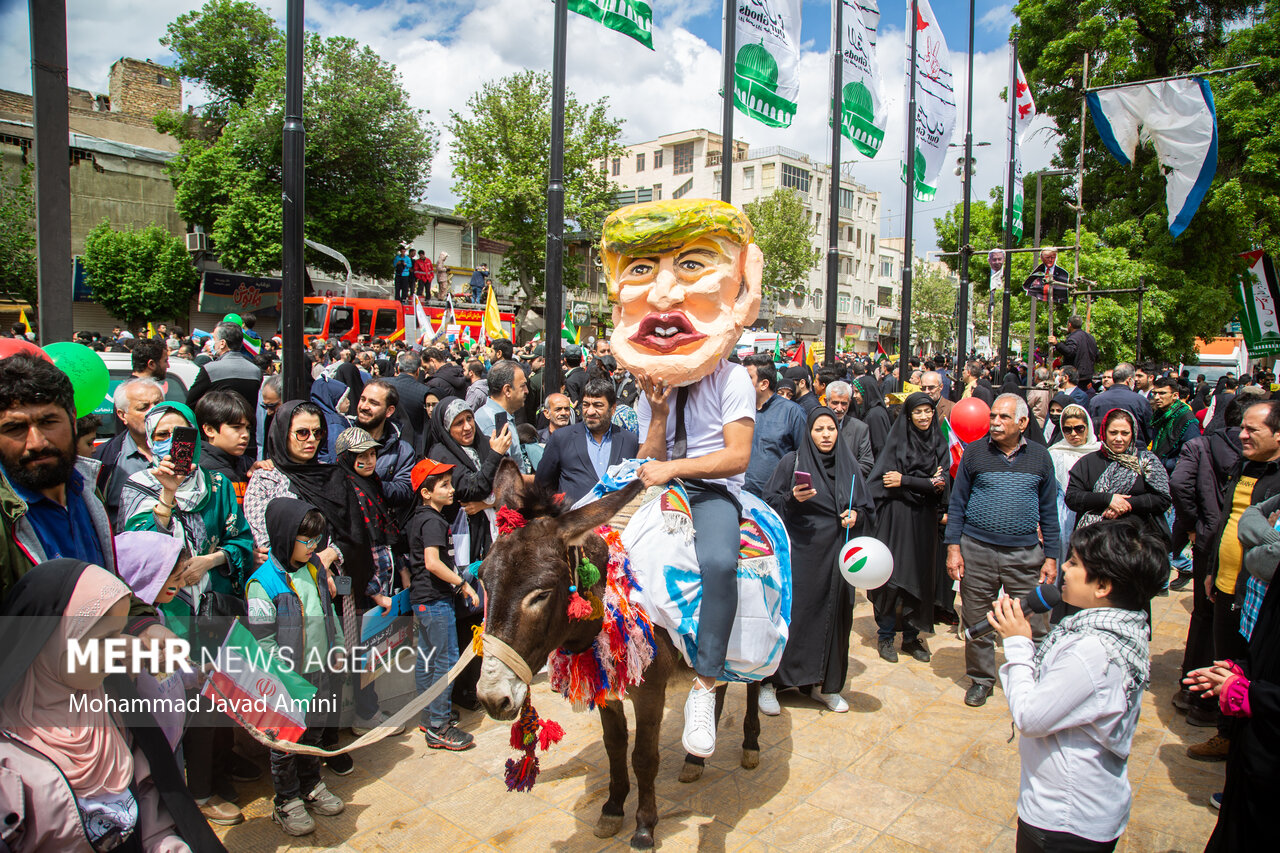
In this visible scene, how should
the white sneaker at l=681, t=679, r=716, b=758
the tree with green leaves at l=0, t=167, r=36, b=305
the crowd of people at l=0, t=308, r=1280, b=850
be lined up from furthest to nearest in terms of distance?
the tree with green leaves at l=0, t=167, r=36, b=305
the white sneaker at l=681, t=679, r=716, b=758
the crowd of people at l=0, t=308, r=1280, b=850

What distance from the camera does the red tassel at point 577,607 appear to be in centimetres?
297

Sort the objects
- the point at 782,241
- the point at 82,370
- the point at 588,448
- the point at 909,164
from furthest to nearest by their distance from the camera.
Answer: the point at 782,241 → the point at 909,164 → the point at 588,448 → the point at 82,370

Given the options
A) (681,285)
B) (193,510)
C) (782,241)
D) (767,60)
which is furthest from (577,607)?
(782,241)

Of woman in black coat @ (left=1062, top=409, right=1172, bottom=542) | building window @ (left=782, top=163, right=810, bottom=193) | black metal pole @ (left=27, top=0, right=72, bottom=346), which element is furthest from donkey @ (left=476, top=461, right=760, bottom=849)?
building window @ (left=782, top=163, right=810, bottom=193)

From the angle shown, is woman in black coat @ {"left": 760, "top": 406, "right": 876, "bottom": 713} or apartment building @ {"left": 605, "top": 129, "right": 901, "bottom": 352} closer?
woman in black coat @ {"left": 760, "top": 406, "right": 876, "bottom": 713}

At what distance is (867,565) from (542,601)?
2.61 meters

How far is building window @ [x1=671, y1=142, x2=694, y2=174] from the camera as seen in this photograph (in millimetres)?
53469

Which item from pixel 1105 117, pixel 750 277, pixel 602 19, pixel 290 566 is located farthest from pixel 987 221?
pixel 290 566

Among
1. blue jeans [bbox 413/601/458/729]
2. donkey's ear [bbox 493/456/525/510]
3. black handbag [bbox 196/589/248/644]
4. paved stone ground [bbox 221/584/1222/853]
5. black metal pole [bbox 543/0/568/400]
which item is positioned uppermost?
black metal pole [bbox 543/0/568/400]

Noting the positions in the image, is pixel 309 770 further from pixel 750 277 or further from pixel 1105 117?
pixel 1105 117

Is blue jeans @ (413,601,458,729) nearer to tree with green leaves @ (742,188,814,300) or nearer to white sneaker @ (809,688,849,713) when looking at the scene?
white sneaker @ (809,688,849,713)

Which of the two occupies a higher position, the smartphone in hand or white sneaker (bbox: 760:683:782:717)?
the smartphone in hand

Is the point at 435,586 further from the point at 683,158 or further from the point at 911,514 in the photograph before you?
the point at 683,158

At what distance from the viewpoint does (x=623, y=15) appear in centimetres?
748
